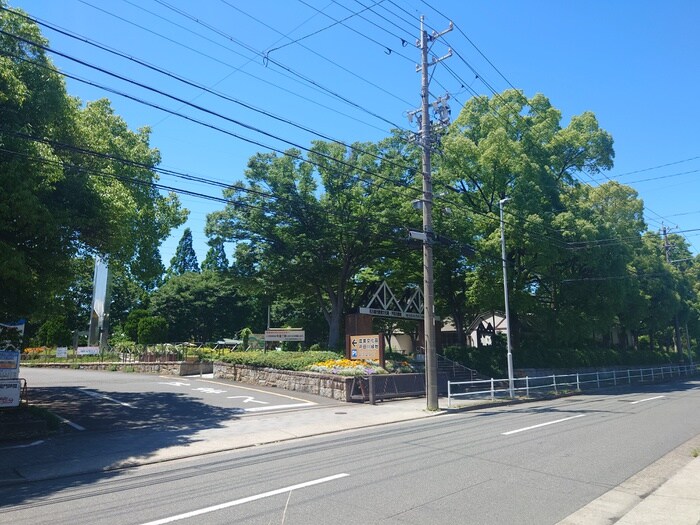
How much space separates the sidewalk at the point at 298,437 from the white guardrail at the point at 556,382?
3.63 meters

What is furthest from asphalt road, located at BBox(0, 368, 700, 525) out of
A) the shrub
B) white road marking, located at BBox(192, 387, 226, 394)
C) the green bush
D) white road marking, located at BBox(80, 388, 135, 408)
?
white road marking, located at BBox(192, 387, 226, 394)

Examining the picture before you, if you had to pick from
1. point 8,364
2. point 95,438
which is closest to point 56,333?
point 8,364

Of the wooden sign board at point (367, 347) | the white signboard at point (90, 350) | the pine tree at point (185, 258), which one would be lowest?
the white signboard at point (90, 350)

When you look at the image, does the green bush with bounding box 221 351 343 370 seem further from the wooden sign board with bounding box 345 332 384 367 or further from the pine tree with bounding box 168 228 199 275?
the pine tree with bounding box 168 228 199 275

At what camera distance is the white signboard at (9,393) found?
12.7 m

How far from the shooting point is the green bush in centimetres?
2289

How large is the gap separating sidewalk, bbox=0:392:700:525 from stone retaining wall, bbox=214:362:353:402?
1735 millimetres

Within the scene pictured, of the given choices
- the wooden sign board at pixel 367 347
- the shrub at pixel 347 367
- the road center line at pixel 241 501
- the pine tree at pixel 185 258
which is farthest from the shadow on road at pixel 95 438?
the pine tree at pixel 185 258

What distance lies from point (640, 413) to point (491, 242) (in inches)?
500

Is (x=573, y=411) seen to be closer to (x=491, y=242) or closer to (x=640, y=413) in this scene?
(x=640, y=413)

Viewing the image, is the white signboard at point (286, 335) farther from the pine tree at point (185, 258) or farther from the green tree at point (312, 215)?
the pine tree at point (185, 258)

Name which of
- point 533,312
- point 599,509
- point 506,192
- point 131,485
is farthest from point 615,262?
point 131,485

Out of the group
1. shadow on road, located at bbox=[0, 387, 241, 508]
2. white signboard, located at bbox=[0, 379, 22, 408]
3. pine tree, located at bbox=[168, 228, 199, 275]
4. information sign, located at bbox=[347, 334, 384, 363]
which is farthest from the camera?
pine tree, located at bbox=[168, 228, 199, 275]

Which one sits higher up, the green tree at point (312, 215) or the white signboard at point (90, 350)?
the green tree at point (312, 215)
